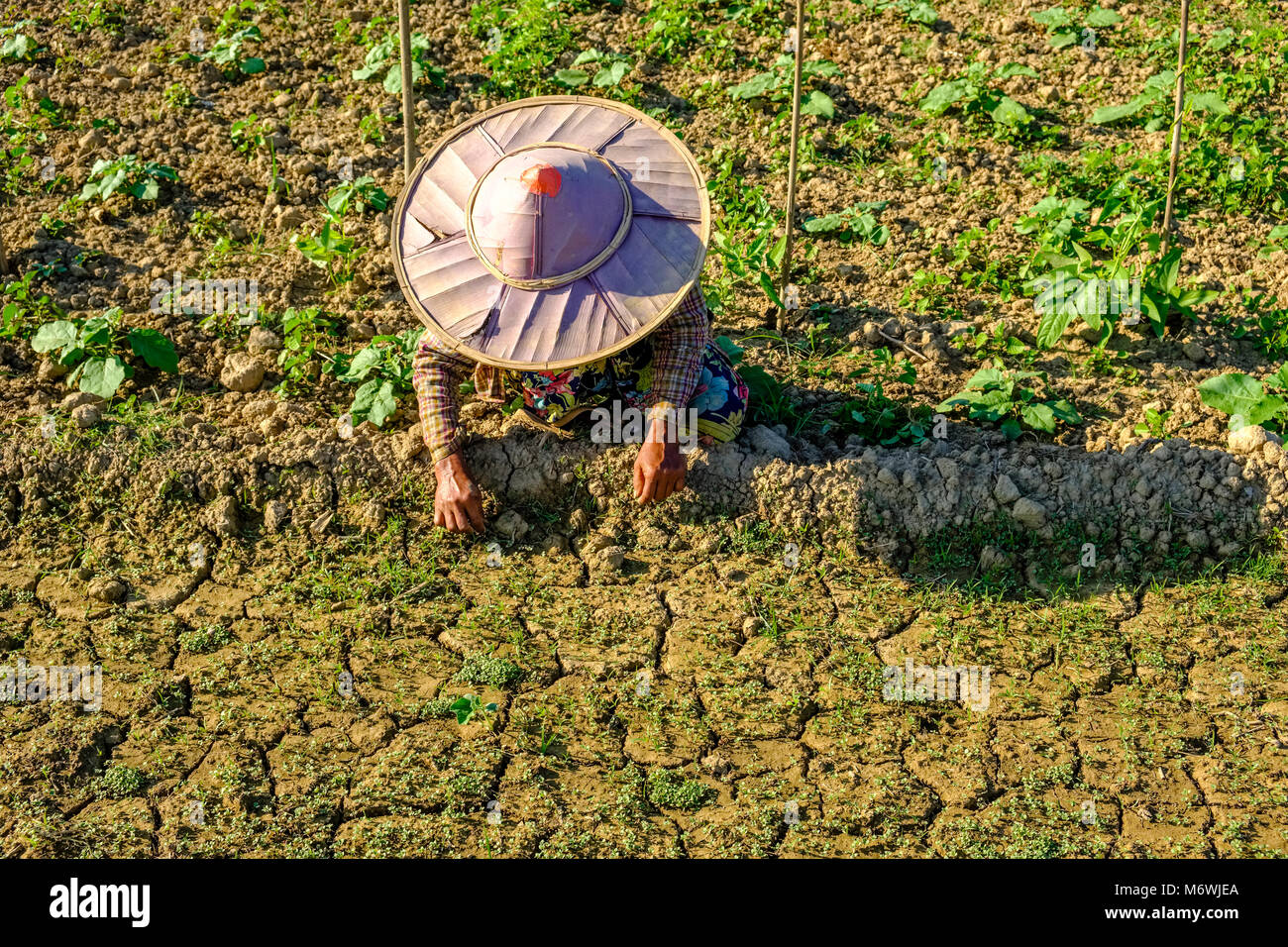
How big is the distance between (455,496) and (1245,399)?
9.61ft

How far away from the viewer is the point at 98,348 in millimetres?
5000

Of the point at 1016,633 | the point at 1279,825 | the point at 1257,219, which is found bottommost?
the point at 1279,825

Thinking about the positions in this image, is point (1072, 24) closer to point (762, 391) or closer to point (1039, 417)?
point (1039, 417)

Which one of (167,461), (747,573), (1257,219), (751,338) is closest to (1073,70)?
(1257,219)

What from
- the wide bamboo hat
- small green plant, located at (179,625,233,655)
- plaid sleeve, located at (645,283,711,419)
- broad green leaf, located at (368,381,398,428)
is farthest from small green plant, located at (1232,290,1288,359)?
small green plant, located at (179,625,233,655)

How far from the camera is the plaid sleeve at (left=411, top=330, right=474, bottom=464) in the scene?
419 centimetres

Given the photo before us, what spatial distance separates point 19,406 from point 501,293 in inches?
88.1

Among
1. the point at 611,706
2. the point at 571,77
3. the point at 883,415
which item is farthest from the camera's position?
the point at 571,77

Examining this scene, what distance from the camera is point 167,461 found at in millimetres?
4699

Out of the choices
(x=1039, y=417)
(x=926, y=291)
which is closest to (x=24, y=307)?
(x=926, y=291)

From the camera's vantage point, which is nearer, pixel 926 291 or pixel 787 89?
pixel 926 291

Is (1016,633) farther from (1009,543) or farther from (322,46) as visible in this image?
(322,46)

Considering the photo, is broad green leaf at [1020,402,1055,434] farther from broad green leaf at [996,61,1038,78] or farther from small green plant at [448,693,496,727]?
broad green leaf at [996,61,1038,78]

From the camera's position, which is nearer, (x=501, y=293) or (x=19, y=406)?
(x=501, y=293)
